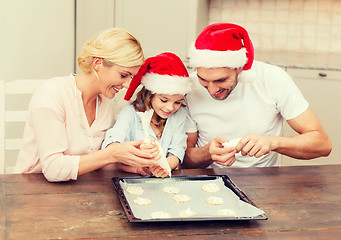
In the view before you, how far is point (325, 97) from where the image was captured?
3.66m

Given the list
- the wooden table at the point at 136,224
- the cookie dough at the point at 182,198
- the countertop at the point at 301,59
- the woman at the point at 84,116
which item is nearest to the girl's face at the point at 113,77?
the woman at the point at 84,116

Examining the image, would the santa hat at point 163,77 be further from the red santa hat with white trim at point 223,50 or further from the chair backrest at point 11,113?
the chair backrest at point 11,113

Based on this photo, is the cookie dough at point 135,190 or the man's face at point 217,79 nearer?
the cookie dough at point 135,190

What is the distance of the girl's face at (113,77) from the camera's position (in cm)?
194

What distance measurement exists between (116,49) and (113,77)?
0.12 metres

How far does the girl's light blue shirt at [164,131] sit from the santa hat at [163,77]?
10 cm

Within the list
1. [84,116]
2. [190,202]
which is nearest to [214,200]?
[190,202]

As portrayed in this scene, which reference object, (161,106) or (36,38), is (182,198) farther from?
(36,38)

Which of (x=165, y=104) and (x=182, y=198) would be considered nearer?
(x=182, y=198)

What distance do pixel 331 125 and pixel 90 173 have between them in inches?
94.8

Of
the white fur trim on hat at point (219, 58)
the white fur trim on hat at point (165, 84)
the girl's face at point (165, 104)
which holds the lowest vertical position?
the girl's face at point (165, 104)

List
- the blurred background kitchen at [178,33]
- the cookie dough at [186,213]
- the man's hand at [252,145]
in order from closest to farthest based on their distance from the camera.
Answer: the cookie dough at [186,213] → the man's hand at [252,145] → the blurred background kitchen at [178,33]

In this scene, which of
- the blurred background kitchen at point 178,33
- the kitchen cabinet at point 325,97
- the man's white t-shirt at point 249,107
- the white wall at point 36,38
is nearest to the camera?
the man's white t-shirt at point 249,107

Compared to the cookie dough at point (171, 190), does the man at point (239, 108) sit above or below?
above
